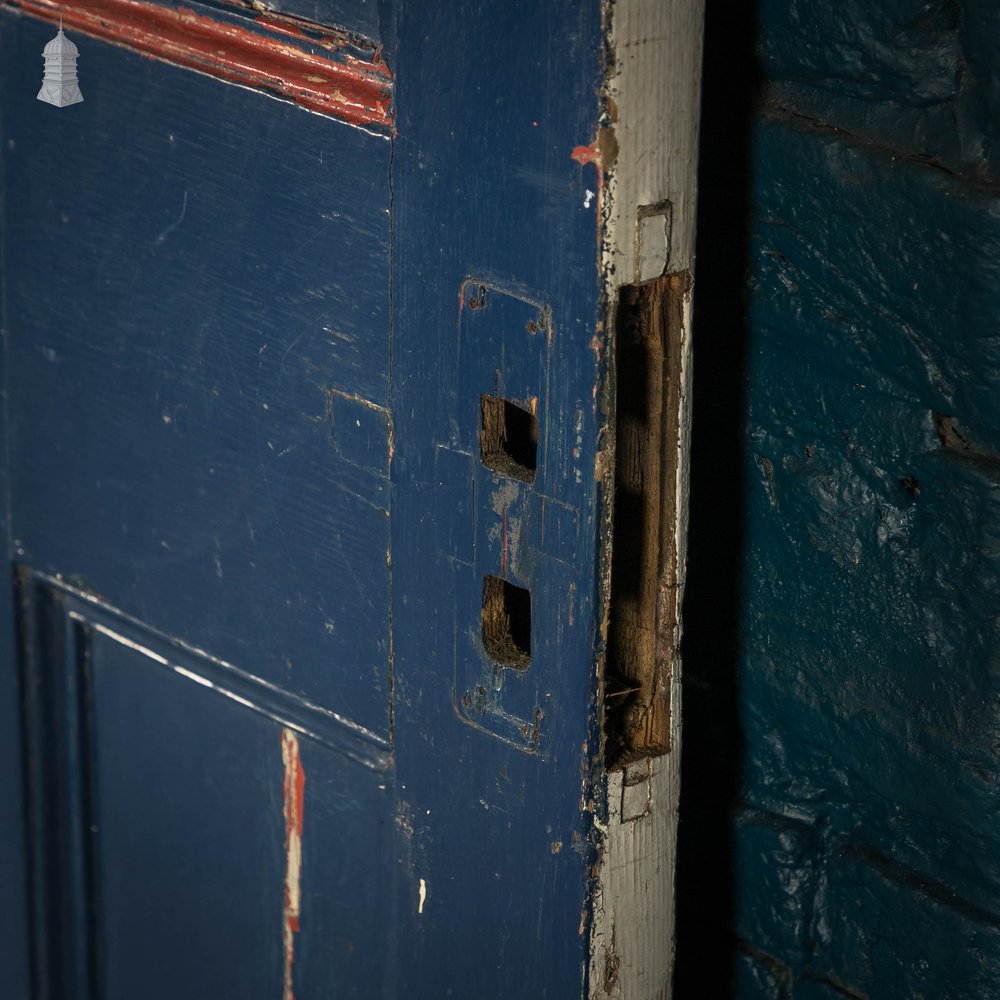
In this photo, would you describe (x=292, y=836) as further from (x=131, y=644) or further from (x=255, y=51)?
(x=255, y=51)

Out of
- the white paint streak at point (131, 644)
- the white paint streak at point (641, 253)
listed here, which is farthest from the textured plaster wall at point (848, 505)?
the white paint streak at point (131, 644)

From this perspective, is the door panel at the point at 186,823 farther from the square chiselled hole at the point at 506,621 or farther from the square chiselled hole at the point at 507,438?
the square chiselled hole at the point at 507,438

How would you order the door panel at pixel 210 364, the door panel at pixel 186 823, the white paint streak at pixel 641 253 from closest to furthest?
the white paint streak at pixel 641 253
the door panel at pixel 210 364
the door panel at pixel 186 823

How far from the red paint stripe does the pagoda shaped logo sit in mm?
20

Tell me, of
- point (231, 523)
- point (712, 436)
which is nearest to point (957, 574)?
point (712, 436)

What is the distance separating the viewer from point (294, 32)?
1.45 metres

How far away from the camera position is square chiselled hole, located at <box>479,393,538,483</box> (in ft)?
4.45

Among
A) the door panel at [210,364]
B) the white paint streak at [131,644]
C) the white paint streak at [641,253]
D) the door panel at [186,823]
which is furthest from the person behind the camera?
the white paint streak at [131,644]

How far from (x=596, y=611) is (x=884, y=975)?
19.7 inches

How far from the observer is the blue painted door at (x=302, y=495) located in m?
1.32

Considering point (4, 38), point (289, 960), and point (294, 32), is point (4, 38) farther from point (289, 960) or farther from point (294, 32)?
point (289, 960)

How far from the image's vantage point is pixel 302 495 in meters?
1.56

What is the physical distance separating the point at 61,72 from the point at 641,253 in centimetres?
67

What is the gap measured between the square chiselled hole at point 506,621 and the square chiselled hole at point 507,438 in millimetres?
91
